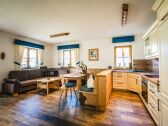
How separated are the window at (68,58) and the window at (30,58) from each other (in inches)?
67.6

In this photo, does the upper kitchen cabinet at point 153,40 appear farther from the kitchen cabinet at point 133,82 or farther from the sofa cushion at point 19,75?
the sofa cushion at point 19,75

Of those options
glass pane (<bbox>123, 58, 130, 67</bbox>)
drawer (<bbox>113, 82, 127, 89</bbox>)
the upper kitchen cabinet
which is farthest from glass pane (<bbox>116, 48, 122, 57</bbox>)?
the upper kitchen cabinet

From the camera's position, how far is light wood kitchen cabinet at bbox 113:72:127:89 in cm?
455

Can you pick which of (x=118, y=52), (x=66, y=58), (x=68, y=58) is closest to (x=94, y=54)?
(x=118, y=52)

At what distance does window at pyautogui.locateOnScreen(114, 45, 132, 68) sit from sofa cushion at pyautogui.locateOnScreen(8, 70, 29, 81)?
4.51m

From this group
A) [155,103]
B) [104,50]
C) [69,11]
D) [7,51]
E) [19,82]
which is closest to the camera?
[155,103]

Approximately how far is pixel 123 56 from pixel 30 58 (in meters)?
5.06

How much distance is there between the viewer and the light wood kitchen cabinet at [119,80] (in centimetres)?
455

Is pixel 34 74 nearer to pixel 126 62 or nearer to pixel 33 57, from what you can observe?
pixel 33 57

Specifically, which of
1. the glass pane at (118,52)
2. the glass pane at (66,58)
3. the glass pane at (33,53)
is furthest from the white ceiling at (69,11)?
the glass pane at (66,58)

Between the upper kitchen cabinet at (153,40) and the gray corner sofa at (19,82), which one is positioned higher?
the upper kitchen cabinet at (153,40)

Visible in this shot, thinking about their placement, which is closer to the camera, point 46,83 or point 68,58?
point 46,83

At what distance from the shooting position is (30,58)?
5.77m

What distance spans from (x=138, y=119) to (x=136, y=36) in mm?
3920
